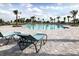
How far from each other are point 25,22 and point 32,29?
25 centimetres

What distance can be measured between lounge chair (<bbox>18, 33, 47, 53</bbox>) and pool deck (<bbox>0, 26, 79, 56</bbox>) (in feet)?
0.38

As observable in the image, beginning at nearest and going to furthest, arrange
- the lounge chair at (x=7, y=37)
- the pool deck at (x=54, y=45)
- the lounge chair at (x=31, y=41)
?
the lounge chair at (x=31, y=41) → the pool deck at (x=54, y=45) → the lounge chair at (x=7, y=37)

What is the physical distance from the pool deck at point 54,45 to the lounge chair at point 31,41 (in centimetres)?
12

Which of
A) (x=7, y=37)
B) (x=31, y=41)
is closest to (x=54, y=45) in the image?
(x=31, y=41)

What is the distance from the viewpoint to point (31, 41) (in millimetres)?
4676

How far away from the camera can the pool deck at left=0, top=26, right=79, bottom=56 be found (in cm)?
488

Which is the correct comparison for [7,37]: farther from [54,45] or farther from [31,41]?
[54,45]

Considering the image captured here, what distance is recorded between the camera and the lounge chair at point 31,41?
4.67 m

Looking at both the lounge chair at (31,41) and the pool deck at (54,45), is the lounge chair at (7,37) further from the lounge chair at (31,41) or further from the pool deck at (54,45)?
the lounge chair at (31,41)

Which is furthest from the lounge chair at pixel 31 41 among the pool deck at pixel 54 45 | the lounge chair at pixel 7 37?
the lounge chair at pixel 7 37

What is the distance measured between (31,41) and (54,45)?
2.52 ft

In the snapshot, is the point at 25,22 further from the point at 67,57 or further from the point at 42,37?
the point at 67,57

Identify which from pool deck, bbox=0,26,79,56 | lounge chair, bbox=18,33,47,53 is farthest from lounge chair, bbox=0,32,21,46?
lounge chair, bbox=18,33,47,53

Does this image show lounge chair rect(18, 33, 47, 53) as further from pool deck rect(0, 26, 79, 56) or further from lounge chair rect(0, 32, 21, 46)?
lounge chair rect(0, 32, 21, 46)
